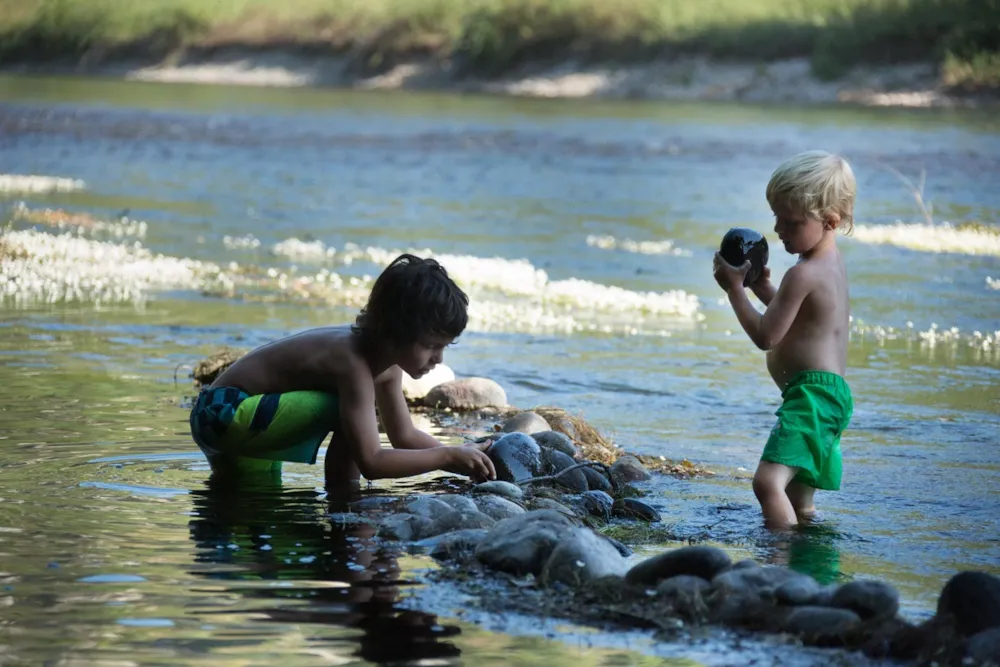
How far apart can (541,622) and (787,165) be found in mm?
2355

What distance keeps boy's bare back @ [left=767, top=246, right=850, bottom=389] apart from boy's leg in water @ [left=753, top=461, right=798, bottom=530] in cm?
44

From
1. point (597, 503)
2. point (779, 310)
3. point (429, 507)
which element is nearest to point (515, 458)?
point (597, 503)

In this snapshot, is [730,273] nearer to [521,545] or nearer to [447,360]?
[521,545]

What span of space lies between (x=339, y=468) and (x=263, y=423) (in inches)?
20.0

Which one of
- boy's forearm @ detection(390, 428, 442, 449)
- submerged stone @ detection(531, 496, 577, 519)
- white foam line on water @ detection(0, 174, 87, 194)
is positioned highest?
white foam line on water @ detection(0, 174, 87, 194)

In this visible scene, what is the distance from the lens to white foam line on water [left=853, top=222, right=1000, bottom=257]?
17578 millimetres

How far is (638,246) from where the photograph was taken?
57.3 ft

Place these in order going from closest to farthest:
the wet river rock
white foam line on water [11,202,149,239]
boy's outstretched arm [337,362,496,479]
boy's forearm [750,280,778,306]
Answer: the wet river rock
boy's outstretched arm [337,362,496,479]
boy's forearm [750,280,778,306]
white foam line on water [11,202,149,239]

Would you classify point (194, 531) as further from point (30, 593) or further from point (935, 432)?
point (935, 432)

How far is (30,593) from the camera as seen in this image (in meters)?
5.11

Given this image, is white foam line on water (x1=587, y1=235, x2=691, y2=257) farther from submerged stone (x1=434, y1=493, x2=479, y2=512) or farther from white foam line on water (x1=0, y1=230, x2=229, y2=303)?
submerged stone (x1=434, y1=493, x2=479, y2=512)

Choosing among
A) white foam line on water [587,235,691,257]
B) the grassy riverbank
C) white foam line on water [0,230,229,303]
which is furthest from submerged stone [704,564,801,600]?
the grassy riverbank

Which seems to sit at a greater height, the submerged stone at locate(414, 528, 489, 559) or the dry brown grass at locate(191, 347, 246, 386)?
the dry brown grass at locate(191, 347, 246, 386)

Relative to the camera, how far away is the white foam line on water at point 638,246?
669 inches
